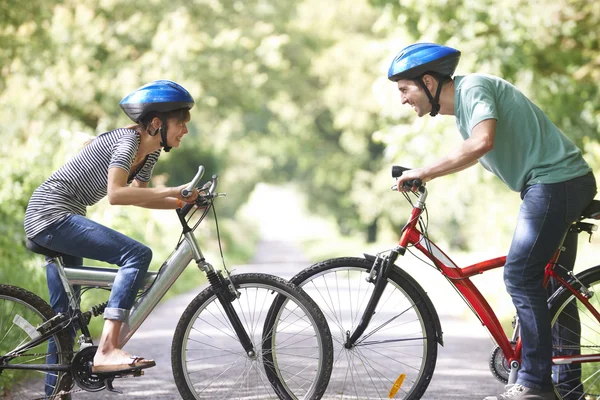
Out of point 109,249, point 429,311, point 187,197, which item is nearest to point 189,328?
point 109,249

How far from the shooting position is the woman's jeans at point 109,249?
4.29 meters

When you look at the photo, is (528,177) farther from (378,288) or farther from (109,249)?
(109,249)

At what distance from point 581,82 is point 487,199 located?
6760 millimetres

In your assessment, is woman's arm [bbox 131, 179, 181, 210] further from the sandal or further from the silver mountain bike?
the sandal

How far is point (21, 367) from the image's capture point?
14.4 ft

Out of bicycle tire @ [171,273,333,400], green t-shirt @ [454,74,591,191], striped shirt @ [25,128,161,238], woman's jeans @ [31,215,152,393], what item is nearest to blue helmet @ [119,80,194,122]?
striped shirt @ [25,128,161,238]

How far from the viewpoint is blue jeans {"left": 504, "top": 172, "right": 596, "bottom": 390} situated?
4184 mm

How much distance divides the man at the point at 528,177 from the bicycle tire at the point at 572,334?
21 cm

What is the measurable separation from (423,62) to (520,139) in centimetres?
63

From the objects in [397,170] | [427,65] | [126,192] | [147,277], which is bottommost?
[147,277]

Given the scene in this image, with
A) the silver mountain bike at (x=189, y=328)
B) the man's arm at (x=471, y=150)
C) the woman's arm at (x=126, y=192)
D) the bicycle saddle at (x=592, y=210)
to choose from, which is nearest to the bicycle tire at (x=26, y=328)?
the silver mountain bike at (x=189, y=328)

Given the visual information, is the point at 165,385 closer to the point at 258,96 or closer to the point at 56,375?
the point at 56,375

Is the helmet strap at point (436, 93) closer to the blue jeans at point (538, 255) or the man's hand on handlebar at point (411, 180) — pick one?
the man's hand on handlebar at point (411, 180)

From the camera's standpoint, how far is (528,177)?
4254 mm
